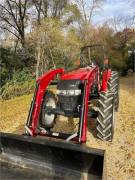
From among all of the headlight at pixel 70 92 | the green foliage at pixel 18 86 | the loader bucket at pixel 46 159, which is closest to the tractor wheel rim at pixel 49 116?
the headlight at pixel 70 92

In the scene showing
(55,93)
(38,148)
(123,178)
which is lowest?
(123,178)

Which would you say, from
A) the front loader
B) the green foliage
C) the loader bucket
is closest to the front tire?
→ the front loader

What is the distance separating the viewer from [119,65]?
23.9 m

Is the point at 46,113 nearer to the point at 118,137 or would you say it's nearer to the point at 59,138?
the point at 59,138

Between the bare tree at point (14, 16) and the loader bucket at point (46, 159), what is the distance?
1953 centimetres

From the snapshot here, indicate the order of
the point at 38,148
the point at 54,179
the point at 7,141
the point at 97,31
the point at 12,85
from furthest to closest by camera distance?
the point at 97,31
the point at 12,85
the point at 7,141
the point at 38,148
the point at 54,179

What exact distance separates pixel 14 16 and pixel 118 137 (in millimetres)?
19463

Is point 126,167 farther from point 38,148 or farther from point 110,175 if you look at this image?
point 38,148

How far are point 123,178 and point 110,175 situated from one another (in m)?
0.20

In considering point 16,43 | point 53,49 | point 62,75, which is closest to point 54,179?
point 62,75

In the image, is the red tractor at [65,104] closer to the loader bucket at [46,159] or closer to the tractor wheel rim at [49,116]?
the tractor wheel rim at [49,116]

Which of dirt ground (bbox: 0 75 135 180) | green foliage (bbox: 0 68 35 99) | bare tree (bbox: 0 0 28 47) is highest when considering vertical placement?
bare tree (bbox: 0 0 28 47)

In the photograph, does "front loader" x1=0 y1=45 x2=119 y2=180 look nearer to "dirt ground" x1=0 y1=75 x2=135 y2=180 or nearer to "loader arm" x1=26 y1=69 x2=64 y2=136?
"loader arm" x1=26 y1=69 x2=64 y2=136

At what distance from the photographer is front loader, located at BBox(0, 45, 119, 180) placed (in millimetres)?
4156
